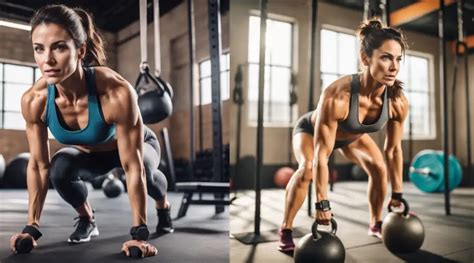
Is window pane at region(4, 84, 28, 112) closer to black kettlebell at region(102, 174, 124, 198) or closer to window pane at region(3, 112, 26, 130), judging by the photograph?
window pane at region(3, 112, 26, 130)

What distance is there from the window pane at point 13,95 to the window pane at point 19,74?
22mm

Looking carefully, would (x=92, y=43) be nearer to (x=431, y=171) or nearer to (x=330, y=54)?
(x=330, y=54)

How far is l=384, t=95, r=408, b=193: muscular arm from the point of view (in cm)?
191

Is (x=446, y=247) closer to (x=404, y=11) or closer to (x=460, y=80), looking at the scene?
(x=404, y=11)

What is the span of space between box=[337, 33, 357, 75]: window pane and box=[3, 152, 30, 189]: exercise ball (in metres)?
3.06

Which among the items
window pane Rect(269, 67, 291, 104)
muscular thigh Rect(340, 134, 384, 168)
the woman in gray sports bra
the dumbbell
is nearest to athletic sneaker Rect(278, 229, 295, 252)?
the woman in gray sports bra

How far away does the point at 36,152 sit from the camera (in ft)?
4.96

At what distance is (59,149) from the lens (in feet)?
5.29

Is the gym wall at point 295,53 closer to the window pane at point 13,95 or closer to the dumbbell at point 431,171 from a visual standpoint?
the dumbbell at point 431,171

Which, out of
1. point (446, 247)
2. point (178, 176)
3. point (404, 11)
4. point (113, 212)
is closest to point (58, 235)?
point (113, 212)

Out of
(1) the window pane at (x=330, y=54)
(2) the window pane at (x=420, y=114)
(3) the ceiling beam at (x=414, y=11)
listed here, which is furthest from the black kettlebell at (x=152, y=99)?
(2) the window pane at (x=420, y=114)

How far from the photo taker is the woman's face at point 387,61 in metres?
1.70

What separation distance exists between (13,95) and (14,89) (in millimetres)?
48

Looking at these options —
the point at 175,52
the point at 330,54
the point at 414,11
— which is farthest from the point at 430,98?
the point at 175,52
